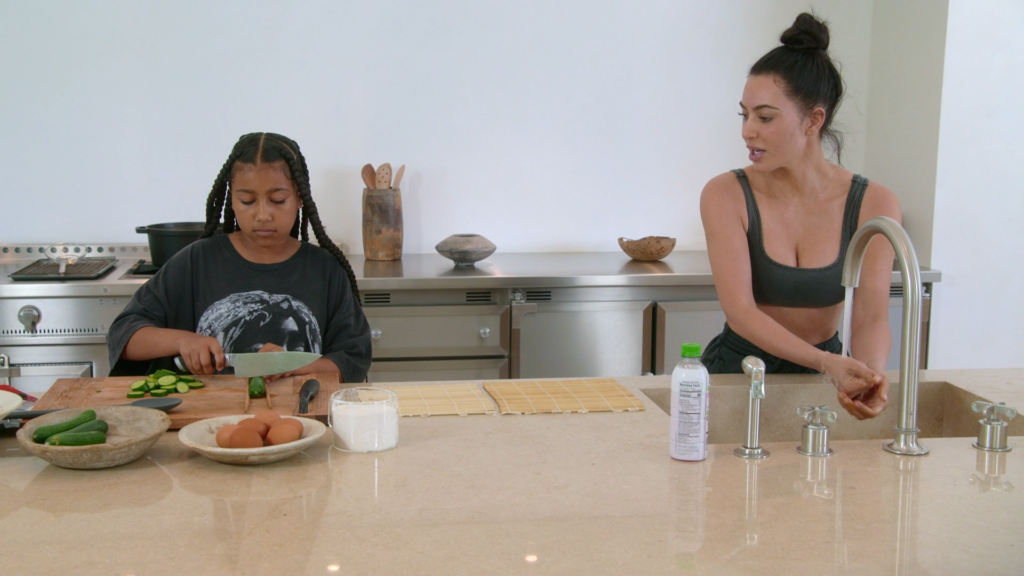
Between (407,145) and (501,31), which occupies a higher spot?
(501,31)

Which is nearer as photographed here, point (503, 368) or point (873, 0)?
point (503, 368)

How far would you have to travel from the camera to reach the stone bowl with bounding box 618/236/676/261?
10.0ft

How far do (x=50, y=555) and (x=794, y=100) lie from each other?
1521mm

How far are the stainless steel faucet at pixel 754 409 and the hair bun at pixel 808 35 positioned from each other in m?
0.81

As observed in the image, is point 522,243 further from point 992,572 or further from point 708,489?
point 992,572

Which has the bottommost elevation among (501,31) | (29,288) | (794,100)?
(29,288)

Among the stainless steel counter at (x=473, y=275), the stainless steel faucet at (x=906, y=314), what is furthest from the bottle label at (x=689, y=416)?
the stainless steel counter at (x=473, y=275)

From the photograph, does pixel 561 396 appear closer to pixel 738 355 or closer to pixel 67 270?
pixel 738 355

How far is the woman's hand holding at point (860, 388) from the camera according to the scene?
1.38m

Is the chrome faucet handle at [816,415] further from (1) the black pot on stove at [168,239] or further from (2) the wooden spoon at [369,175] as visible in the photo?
(2) the wooden spoon at [369,175]

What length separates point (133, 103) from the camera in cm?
308

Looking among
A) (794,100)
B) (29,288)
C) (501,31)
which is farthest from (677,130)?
(29,288)

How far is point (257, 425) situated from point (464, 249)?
5.71ft

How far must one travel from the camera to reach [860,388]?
140 cm
